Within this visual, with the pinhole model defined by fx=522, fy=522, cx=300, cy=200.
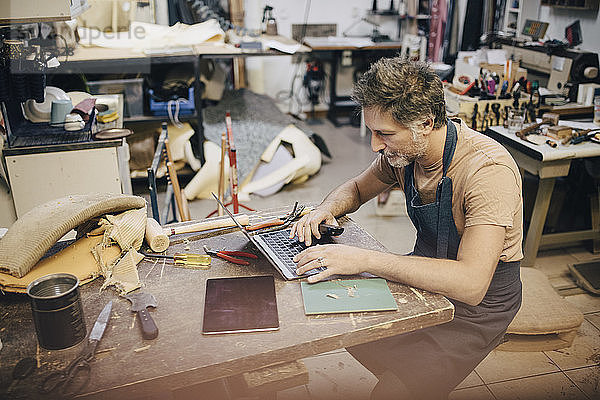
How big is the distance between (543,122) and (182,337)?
2.68 metres

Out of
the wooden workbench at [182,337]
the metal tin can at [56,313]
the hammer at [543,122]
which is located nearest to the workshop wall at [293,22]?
the hammer at [543,122]

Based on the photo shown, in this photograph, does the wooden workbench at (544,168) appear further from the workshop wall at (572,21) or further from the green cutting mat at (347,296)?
the green cutting mat at (347,296)

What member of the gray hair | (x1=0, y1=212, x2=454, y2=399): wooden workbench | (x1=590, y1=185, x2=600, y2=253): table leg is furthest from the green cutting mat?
(x1=590, y1=185, x2=600, y2=253): table leg

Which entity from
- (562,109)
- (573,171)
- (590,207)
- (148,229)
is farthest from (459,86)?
(148,229)

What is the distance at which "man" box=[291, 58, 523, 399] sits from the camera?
4.59ft

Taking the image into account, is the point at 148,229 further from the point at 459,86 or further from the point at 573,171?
the point at 573,171

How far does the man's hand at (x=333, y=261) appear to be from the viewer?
1.40 meters

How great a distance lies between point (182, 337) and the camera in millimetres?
1206

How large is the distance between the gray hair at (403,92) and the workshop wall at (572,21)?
2902 mm

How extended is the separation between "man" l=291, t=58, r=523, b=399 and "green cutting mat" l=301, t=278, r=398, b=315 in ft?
0.10

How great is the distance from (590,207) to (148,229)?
120 inches

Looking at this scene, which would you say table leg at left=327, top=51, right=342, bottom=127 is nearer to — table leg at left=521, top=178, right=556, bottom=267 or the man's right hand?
table leg at left=521, top=178, right=556, bottom=267

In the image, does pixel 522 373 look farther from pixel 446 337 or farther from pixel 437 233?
pixel 437 233

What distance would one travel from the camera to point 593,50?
377 centimetres
